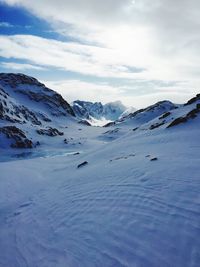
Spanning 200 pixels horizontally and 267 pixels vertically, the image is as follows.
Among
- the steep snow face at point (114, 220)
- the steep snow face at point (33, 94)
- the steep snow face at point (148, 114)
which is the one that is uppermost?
the steep snow face at point (33, 94)

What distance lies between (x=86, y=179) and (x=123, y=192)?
5018 mm

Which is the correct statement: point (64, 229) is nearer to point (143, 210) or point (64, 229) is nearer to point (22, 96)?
point (143, 210)

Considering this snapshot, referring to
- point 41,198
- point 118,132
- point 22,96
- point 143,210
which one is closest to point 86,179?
point 41,198

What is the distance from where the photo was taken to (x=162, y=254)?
235 inches

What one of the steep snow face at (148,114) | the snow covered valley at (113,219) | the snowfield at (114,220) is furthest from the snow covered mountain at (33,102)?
the snowfield at (114,220)

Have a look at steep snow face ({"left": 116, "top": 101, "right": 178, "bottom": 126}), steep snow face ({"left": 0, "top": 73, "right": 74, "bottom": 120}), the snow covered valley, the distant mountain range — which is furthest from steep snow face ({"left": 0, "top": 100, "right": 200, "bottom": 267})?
steep snow face ({"left": 0, "top": 73, "right": 74, "bottom": 120})

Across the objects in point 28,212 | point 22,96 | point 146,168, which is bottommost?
point 28,212

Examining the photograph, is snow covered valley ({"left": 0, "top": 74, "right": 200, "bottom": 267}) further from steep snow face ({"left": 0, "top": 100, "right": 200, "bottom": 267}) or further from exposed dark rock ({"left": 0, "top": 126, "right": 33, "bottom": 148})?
exposed dark rock ({"left": 0, "top": 126, "right": 33, "bottom": 148})

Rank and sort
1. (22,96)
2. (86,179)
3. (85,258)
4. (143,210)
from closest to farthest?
1. (85,258)
2. (143,210)
3. (86,179)
4. (22,96)

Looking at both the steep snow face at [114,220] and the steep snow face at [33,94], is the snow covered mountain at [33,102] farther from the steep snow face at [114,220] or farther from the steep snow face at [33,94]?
the steep snow face at [114,220]

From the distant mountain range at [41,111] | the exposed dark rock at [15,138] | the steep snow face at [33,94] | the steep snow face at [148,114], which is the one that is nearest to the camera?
the exposed dark rock at [15,138]

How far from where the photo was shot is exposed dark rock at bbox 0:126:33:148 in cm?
4561

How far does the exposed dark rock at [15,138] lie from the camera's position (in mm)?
45609

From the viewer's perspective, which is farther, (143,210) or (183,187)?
(183,187)
